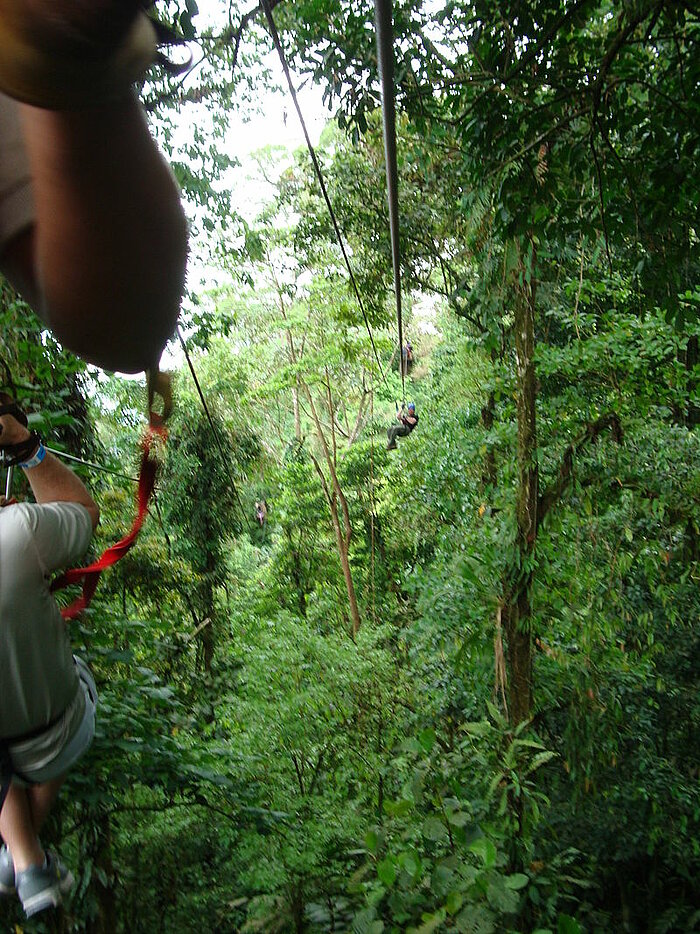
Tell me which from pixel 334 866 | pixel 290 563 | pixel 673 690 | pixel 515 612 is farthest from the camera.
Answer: pixel 290 563

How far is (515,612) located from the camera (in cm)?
407

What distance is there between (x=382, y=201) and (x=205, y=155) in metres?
1.24

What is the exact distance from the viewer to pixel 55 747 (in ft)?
4.60

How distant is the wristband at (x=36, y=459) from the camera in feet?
4.43

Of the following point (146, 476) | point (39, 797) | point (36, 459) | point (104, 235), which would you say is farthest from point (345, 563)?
point (104, 235)

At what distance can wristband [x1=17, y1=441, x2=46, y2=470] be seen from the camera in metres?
1.35

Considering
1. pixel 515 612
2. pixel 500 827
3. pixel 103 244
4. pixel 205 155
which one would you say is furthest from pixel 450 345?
pixel 103 244

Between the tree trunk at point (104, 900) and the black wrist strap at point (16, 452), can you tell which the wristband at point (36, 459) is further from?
the tree trunk at point (104, 900)

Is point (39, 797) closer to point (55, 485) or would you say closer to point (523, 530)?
point (55, 485)

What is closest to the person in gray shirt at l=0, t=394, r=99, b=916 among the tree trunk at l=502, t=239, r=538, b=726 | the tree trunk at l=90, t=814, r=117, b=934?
the tree trunk at l=90, t=814, r=117, b=934

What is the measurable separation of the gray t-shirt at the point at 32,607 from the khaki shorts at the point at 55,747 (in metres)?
0.04

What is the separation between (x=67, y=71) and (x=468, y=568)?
4076 millimetres

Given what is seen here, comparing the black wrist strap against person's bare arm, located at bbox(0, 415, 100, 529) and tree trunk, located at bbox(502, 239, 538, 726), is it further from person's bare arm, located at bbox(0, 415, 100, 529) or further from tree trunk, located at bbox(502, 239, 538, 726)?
tree trunk, located at bbox(502, 239, 538, 726)

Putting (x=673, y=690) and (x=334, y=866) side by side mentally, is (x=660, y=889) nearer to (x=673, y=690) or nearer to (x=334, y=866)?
(x=673, y=690)
